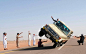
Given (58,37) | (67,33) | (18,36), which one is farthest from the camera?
(18,36)

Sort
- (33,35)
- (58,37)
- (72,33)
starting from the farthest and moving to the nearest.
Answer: (33,35)
(72,33)
(58,37)

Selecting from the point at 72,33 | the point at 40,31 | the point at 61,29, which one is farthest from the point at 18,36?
the point at 72,33

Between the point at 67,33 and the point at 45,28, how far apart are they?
139 inches

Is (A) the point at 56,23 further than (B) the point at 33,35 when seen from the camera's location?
No

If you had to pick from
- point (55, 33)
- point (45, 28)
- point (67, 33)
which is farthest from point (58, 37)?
point (67, 33)

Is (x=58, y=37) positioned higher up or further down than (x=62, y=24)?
further down

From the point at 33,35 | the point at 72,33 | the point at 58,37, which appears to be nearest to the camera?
the point at 58,37

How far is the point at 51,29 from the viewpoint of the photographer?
15.0 meters

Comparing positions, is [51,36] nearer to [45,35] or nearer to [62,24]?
[45,35]

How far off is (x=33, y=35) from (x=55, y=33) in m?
11.5

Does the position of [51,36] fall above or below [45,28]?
below

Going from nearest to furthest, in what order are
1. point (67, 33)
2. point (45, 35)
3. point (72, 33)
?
1. point (45, 35)
2. point (67, 33)
3. point (72, 33)

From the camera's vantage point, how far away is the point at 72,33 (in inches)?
711

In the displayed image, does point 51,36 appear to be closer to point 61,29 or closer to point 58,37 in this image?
point 58,37
